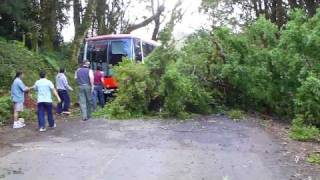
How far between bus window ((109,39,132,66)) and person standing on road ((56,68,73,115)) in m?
5.85

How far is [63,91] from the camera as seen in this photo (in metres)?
19.4

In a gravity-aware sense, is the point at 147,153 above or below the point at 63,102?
below

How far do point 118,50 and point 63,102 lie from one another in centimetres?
624

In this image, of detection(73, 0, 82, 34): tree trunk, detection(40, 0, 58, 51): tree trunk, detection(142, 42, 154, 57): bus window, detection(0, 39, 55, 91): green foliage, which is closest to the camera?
detection(0, 39, 55, 91): green foliage

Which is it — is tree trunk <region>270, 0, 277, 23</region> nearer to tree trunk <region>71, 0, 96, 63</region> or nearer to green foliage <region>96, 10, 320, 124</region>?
tree trunk <region>71, 0, 96, 63</region>

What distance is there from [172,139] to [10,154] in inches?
154

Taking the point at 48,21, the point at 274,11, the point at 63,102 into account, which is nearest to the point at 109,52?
the point at 63,102

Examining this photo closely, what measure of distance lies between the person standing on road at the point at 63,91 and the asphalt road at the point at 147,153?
9.55 feet

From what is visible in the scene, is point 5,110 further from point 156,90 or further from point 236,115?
point 236,115

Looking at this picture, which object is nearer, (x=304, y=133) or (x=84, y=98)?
(x=304, y=133)

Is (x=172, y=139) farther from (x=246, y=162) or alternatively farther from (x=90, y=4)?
(x=90, y=4)

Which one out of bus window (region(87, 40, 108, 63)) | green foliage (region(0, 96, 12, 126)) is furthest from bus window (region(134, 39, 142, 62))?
green foliage (region(0, 96, 12, 126))

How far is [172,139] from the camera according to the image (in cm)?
1381

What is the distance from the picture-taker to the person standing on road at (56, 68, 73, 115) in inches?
755
